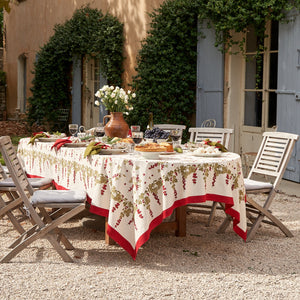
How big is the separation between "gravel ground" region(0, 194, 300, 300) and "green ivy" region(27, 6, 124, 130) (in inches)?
246

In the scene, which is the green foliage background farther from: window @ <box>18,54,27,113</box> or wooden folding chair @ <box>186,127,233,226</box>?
window @ <box>18,54,27,113</box>

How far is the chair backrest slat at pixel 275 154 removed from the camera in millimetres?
4858

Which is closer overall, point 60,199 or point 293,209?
point 60,199

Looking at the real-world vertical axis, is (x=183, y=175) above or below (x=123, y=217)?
above

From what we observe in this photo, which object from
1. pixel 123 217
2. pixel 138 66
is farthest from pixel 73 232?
pixel 138 66

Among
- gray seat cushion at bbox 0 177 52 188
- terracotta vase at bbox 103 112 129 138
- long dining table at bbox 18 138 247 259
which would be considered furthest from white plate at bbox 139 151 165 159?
gray seat cushion at bbox 0 177 52 188

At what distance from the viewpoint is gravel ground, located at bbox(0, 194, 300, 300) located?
3.48 m

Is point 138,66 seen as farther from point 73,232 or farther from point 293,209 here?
point 73,232

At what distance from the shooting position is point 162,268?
156 inches

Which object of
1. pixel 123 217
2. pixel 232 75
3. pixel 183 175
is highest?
pixel 232 75

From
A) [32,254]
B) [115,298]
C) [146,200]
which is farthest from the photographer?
[32,254]

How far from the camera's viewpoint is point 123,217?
13.4 ft

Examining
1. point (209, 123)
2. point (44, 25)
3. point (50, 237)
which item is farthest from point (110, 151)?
point (44, 25)

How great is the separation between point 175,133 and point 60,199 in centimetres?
117
